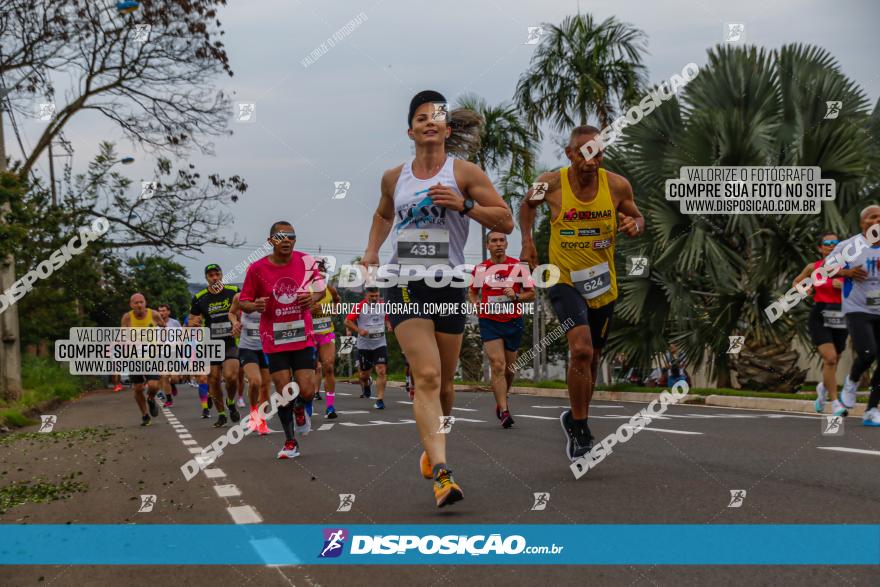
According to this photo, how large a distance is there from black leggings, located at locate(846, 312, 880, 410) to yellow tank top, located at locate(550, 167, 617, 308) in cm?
443

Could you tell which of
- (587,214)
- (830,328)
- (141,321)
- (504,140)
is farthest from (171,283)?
(587,214)

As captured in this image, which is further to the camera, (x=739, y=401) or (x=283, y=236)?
(x=739, y=401)

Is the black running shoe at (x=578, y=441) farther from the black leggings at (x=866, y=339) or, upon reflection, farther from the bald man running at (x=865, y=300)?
the black leggings at (x=866, y=339)

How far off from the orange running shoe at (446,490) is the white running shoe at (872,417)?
6434mm

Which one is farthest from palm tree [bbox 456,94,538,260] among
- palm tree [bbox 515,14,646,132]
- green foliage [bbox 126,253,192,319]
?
green foliage [bbox 126,253,192,319]

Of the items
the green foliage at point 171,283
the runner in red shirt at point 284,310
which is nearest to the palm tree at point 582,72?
the runner in red shirt at point 284,310

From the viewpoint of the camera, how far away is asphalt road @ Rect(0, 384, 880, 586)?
4.35 meters

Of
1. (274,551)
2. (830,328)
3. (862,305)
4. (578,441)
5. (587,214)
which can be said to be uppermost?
(587,214)

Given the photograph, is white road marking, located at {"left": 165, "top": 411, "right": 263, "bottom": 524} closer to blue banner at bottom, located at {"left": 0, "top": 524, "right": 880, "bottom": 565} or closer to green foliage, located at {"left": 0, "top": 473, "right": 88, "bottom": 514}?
blue banner at bottom, located at {"left": 0, "top": 524, "right": 880, "bottom": 565}

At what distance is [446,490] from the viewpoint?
17.8 feet

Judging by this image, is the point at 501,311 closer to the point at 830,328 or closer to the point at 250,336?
the point at 250,336

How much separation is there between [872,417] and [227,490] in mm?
6745

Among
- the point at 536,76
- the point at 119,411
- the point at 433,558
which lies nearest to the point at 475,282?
the point at 433,558

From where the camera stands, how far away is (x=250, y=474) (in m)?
8.20
